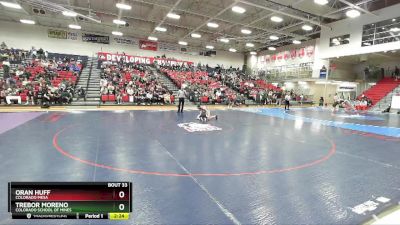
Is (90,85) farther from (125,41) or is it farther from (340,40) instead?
(340,40)

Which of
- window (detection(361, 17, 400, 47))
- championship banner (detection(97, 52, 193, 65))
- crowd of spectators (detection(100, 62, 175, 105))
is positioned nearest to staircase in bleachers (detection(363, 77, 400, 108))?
window (detection(361, 17, 400, 47))

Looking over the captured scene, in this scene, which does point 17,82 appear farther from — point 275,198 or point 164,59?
point 275,198

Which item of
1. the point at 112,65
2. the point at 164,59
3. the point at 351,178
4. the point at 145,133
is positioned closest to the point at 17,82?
the point at 112,65

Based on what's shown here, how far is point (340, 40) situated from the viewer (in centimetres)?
2220

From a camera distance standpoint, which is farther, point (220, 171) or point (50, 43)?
point (50, 43)

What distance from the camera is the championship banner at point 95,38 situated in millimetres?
27750

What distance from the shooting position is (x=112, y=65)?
23016 millimetres

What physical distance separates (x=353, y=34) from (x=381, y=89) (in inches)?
287

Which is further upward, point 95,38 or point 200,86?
point 95,38

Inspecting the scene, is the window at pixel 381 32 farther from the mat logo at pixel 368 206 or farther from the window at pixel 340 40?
the mat logo at pixel 368 206

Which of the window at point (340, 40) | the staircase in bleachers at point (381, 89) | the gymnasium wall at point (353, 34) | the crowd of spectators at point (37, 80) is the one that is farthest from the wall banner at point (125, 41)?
the staircase in bleachers at point (381, 89)

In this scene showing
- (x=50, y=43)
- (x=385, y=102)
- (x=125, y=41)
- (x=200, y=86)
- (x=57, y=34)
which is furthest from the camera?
(x=125, y=41)
